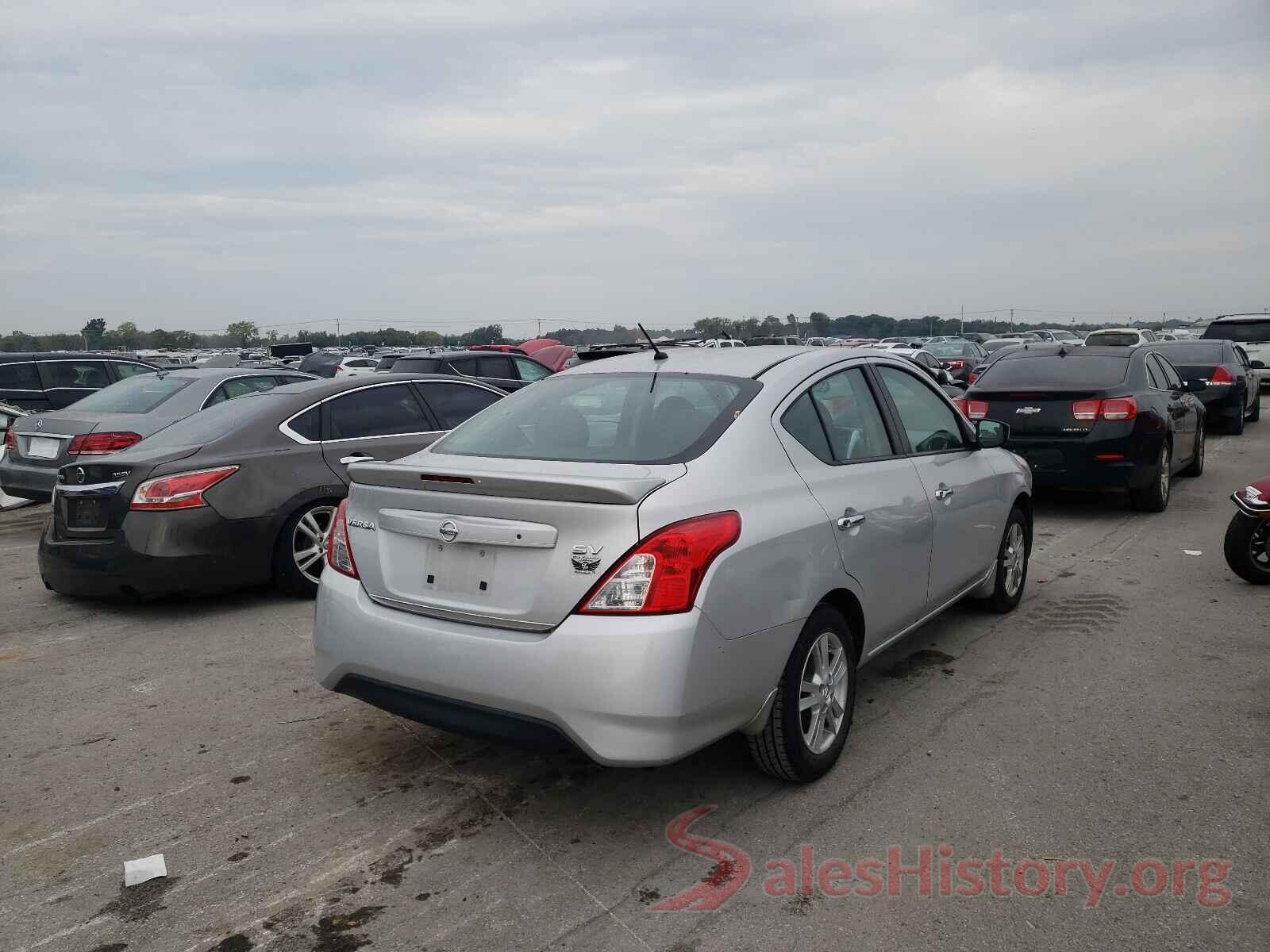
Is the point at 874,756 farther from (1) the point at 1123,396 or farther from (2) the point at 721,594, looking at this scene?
(1) the point at 1123,396

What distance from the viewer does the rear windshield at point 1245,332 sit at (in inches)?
902

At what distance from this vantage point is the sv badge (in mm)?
3170

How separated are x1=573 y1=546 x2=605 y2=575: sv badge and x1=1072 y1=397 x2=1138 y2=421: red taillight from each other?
7.24m

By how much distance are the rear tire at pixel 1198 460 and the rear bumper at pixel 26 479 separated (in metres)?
11.9

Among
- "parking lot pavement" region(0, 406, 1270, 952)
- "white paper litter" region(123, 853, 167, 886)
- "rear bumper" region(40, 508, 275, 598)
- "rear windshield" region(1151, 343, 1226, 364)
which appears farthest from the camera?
"rear windshield" region(1151, 343, 1226, 364)

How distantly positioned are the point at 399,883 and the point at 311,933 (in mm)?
324

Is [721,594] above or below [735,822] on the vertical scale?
above

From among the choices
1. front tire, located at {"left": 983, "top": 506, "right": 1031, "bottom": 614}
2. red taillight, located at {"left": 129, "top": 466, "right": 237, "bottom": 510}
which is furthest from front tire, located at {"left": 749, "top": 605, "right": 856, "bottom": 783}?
red taillight, located at {"left": 129, "top": 466, "right": 237, "bottom": 510}

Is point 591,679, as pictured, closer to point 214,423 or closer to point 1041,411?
point 214,423

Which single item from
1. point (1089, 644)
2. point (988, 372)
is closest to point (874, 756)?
point (1089, 644)

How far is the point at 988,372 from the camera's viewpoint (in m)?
10.1

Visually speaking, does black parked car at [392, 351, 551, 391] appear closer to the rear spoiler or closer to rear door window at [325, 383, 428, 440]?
rear door window at [325, 383, 428, 440]

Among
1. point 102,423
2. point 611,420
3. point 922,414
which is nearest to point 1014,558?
point 922,414

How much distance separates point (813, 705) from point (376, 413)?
181 inches
